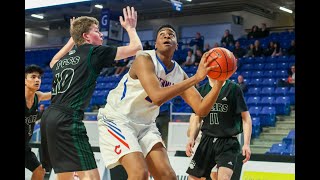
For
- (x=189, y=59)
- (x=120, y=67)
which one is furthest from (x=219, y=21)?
(x=120, y=67)

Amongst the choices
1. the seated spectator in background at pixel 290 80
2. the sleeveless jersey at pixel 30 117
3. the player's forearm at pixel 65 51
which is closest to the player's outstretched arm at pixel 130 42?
the player's forearm at pixel 65 51

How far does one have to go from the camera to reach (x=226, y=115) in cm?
604

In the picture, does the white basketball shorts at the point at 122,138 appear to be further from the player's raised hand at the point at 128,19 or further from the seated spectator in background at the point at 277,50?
the seated spectator in background at the point at 277,50

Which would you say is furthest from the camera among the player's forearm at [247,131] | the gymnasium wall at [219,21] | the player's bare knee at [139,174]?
the gymnasium wall at [219,21]

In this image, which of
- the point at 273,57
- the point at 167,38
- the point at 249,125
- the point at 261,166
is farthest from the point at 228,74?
the point at 273,57

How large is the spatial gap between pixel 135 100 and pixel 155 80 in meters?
0.51

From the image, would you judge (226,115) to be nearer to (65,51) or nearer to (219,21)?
(65,51)

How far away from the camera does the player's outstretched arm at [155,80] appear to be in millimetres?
3977

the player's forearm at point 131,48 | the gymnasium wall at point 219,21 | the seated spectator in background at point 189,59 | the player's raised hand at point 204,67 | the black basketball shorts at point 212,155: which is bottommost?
the black basketball shorts at point 212,155

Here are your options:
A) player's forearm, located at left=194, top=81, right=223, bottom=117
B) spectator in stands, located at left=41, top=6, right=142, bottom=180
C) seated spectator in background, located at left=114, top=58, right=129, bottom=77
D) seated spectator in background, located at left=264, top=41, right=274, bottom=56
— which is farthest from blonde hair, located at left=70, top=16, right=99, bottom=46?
seated spectator in background, located at left=114, top=58, right=129, bottom=77

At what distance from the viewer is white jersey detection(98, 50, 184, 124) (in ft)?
15.4

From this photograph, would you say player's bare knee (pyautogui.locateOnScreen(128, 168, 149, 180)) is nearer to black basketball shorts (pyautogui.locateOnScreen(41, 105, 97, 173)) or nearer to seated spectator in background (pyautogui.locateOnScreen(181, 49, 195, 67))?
black basketball shorts (pyautogui.locateOnScreen(41, 105, 97, 173))

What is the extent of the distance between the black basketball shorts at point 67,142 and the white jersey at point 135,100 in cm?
34
